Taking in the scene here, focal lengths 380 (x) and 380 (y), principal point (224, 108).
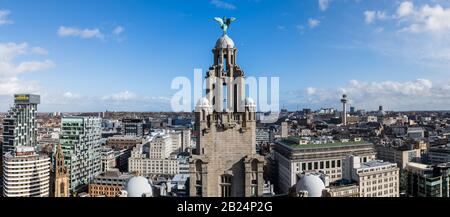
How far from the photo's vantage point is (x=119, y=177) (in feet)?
58.3

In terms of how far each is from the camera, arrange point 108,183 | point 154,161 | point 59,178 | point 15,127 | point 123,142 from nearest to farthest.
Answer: point 59,178 → point 108,183 → point 15,127 → point 154,161 → point 123,142

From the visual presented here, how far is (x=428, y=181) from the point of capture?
12.5m

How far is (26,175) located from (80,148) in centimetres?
584

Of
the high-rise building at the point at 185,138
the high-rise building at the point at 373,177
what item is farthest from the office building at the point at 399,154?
the high-rise building at the point at 185,138

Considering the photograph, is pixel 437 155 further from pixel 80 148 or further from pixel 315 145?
pixel 80 148

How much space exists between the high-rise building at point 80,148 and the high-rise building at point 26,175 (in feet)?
9.27

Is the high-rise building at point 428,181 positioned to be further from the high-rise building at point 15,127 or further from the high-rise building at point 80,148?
the high-rise building at point 15,127

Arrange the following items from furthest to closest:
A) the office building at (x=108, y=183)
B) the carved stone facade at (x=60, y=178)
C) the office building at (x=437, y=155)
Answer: the office building at (x=437, y=155) < the office building at (x=108, y=183) < the carved stone facade at (x=60, y=178)

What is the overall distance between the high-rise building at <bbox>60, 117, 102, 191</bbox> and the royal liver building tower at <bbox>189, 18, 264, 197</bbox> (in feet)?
55.6

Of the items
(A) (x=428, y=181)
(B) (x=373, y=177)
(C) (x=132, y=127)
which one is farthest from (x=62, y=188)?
(C) (x=132, y=127)

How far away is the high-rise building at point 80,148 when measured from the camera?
65.8 feet

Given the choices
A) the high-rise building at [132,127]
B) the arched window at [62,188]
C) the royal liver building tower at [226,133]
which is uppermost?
the royal liver building tower at [226,133]
